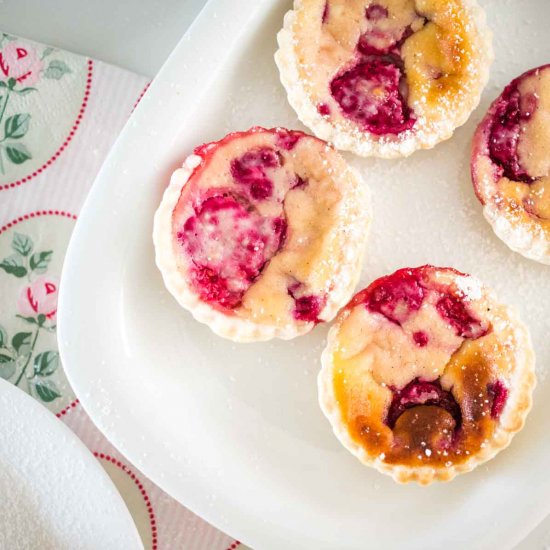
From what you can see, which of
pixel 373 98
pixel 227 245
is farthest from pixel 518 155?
pixel 227 245

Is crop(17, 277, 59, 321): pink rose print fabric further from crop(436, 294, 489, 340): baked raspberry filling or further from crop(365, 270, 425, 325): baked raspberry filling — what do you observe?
crop(436, 294, 489, 340): baked raspberry filling

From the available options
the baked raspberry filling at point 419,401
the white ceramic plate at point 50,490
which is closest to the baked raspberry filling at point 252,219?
the baked raspberry filling at point 419,401

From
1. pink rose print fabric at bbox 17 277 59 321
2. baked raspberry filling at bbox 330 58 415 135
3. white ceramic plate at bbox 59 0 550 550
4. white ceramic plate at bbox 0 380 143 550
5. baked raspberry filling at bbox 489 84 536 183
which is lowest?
white ceramic plate at bbox 0 380 143 550

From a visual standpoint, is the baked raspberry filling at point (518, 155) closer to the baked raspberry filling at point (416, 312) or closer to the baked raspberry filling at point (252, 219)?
the baked raspberry filling at point (416, 312)

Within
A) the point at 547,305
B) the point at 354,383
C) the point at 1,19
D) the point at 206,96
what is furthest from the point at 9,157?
the point at 547,305

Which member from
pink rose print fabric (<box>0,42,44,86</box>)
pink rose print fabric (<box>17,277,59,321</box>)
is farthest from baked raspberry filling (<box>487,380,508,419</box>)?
pink rose print fabric (<box>0,42,44,86</box>)

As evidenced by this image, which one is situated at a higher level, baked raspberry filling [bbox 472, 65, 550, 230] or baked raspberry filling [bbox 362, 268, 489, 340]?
baked raspberry filling [bbox 472, 65, 550, 230]

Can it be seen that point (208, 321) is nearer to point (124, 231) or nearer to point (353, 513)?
point (124, 231)
